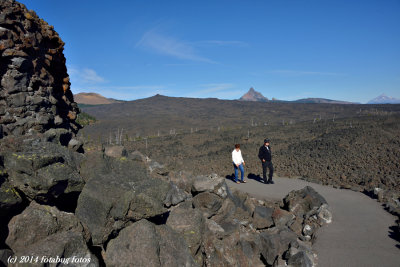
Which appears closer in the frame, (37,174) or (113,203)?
(37,174)

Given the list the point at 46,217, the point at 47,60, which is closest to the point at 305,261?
the point at 46,217

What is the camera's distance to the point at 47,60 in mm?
8141

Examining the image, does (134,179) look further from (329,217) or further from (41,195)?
(329,217)

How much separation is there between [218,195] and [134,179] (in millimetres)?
3206

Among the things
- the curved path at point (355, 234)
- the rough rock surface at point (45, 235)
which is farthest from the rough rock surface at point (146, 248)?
the curved path at point (355, 234)

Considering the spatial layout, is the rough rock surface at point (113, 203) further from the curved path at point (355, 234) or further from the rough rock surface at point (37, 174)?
the curved path at point (355, 234)

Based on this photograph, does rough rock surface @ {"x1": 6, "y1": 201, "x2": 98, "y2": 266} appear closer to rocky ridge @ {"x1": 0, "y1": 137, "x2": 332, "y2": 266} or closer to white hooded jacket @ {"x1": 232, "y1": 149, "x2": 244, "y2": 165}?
rocky ridge @ {"x1": 0, "y1": 137, "x2": 332, "y2": 266}

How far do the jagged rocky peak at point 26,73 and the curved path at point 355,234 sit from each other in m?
8.63

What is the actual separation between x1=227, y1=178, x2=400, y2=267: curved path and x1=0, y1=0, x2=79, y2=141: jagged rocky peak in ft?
28.3

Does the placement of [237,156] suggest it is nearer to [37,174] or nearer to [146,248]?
[146,248]

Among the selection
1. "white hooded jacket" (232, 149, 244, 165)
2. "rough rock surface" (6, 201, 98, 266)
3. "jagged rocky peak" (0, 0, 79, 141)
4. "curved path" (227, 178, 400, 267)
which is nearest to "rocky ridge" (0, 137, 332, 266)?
"rough rock surface" (6, 201, 98, 266)

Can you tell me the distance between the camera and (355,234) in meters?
7.58

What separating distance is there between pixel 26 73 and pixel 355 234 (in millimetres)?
10596

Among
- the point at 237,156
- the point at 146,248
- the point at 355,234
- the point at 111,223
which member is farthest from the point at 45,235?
the point at 237,156
